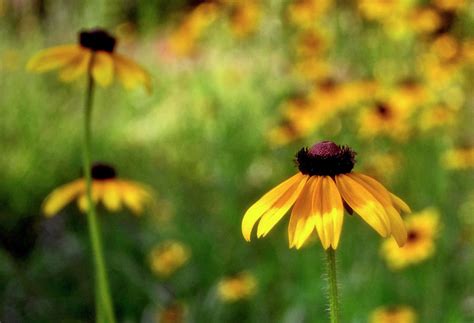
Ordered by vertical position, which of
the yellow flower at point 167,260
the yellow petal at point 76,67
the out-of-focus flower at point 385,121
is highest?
the yellow petal at point 76,67

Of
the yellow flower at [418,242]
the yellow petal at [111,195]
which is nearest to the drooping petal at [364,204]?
the yellow petal at [111,195]

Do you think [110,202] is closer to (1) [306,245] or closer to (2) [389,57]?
(1) [306,245]

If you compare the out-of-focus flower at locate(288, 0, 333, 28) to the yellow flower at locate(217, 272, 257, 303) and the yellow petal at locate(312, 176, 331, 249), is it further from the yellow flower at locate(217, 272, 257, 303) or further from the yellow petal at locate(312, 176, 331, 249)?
the yellow petal at locate(312, 176, 331, 249)

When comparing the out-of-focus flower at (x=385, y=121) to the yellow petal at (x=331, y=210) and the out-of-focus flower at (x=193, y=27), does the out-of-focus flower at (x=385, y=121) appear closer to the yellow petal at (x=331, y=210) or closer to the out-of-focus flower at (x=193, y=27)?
the out-of-focus flower at (x=193, y=27)

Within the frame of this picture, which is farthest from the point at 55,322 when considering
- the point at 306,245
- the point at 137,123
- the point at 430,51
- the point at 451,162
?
the point at 137,123

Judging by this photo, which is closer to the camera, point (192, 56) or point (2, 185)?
point (2, 185)

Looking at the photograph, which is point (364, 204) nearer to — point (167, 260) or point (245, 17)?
point (167, 260)

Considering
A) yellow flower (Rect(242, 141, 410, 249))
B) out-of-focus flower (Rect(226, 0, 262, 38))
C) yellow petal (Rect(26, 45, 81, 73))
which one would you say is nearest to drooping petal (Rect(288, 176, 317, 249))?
yellow flower (Rect(242, 141, 410, 249))
